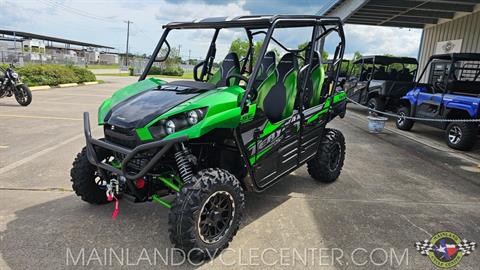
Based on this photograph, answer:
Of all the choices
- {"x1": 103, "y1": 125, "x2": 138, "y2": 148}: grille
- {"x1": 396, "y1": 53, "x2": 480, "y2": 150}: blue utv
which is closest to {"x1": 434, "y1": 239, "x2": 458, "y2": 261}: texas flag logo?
{"x1": 103, "y1": 125, "x2": 138, "y2": 148}: grille

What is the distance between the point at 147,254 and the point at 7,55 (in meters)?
27.9

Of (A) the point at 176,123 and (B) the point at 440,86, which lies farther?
(B) the point at 440,86

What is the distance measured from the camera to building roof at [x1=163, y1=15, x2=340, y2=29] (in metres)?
3.02

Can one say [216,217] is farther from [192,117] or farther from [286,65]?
[286,65]

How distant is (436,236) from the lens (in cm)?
322

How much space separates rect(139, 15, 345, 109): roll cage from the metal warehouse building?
7457 mm

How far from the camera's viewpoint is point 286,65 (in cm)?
379

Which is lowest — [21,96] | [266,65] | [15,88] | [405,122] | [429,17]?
[21,96]

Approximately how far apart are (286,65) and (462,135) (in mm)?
5112

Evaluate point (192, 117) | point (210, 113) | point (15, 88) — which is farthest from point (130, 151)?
point (15, 88)

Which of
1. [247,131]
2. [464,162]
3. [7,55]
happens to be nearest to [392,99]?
[464,162]

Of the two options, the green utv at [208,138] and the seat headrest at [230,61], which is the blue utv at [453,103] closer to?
the green utv at [208,138]

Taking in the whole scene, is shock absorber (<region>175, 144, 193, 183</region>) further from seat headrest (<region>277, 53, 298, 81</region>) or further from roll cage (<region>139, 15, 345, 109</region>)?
seat headrest (<region>277, 53, 298, 81</region>)

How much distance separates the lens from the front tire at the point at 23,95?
9.32m
